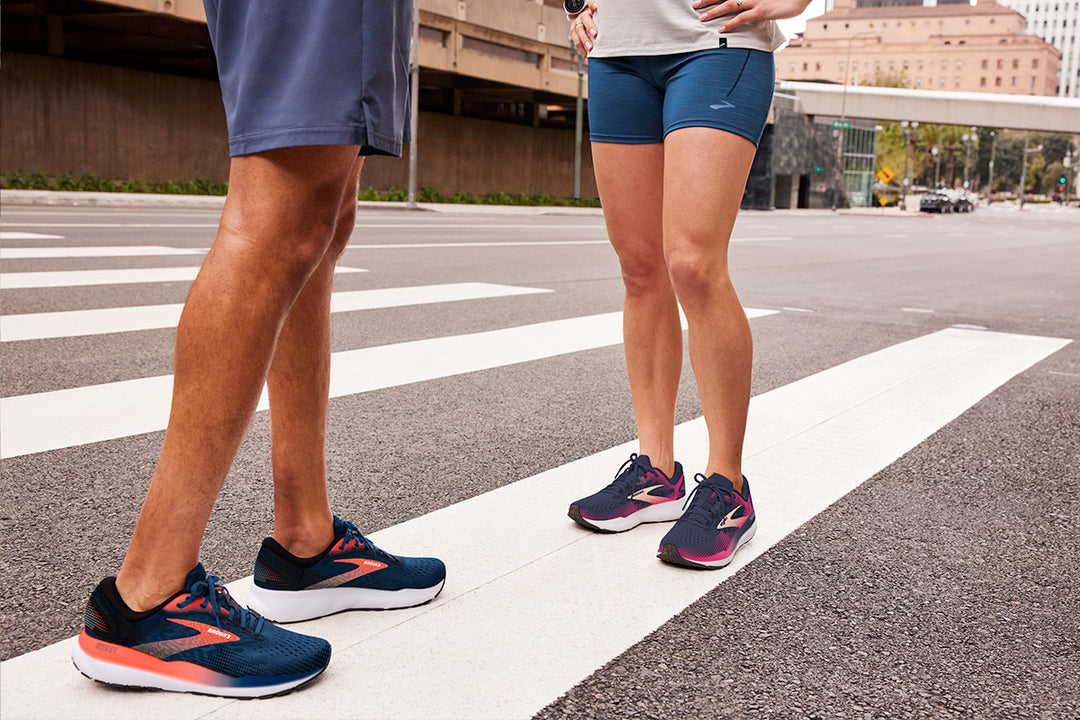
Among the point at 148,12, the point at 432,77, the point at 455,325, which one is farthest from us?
the point at 432,77

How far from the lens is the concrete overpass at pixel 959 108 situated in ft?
207

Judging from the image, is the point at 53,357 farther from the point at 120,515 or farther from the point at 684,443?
the point at 684,443

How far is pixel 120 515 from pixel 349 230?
3.41ft

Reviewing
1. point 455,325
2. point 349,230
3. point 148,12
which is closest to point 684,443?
point 349,230

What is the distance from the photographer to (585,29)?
258 cm

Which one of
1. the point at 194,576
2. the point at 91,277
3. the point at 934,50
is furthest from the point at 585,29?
the point at 934,50

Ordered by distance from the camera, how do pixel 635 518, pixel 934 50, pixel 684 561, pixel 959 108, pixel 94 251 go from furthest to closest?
pixel 934 50, pixel 959 108, pixel 94 251, pixel 635 518, pixel 684 561

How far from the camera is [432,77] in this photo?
114ft

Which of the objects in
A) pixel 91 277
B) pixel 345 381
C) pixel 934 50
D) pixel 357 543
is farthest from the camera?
pixel 934 50

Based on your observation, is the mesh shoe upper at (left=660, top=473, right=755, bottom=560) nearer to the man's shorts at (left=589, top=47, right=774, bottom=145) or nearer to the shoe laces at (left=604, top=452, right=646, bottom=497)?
the shoe laces at (left=604, top=452, right=646, bottom=497)

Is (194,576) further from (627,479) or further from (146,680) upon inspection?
(627,479)

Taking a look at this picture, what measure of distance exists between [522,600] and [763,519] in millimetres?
840

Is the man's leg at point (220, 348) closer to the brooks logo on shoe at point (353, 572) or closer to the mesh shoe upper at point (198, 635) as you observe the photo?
the mesh shoe upper at point (198, 635)

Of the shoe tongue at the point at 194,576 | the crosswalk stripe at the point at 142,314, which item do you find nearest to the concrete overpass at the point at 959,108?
the crosswalk stripe at the point at 142,314
